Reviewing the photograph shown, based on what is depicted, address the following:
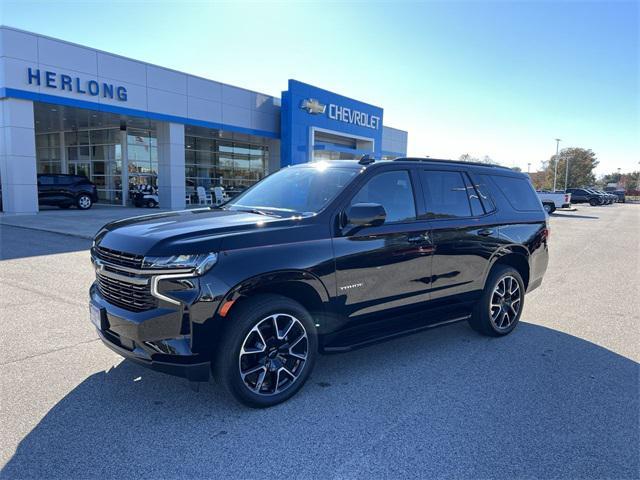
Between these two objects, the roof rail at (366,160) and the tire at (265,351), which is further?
the roof rail at (366,160)

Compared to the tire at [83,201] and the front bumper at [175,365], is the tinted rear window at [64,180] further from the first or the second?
the front bumper at [175,365]

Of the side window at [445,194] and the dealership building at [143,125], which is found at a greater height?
the dealership building at [143,125]

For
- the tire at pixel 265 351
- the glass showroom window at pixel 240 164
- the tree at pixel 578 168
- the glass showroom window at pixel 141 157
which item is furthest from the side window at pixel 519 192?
the tree at pixel 578 168

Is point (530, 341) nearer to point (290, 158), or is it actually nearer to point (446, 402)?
point (446, 402)

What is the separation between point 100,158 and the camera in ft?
94.3

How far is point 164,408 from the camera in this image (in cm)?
347

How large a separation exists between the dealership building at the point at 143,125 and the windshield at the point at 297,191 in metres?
17.2

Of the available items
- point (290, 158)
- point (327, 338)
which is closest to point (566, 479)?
point (327, 338)

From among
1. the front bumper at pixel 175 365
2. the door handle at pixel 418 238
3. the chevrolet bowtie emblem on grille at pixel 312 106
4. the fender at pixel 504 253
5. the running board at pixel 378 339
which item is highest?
the chevrolet bowtie emblem on grille at pixel 312 106

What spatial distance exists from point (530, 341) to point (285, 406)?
3144 millimetres

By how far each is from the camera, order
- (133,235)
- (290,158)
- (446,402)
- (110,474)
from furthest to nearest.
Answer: (290,158) → (446,402) → (133,235) → (110,474)

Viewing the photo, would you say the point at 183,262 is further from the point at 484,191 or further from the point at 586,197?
the point at 586,197

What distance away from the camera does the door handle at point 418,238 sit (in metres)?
4.31

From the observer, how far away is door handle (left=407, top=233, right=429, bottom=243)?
431 centimetres
